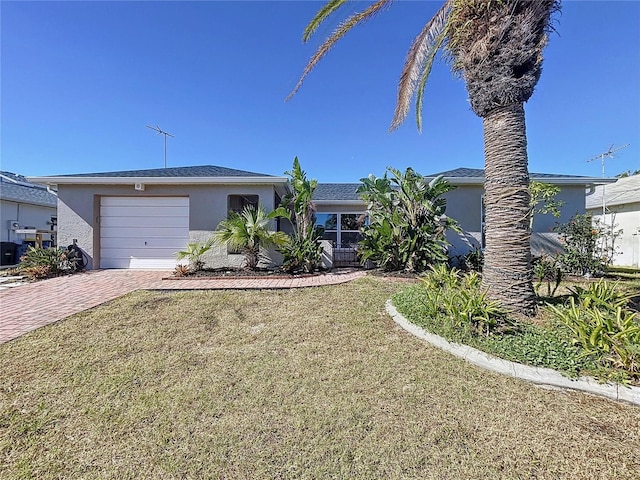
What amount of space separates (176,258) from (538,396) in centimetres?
1053

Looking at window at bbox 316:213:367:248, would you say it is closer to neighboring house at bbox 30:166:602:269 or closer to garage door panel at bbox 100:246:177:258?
neighboring house at bbox 30:166:602:269

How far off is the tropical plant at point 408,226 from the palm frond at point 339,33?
13.7ft

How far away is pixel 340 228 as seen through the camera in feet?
43.1

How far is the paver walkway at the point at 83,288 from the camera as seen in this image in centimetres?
510

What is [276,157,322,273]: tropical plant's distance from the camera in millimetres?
9078

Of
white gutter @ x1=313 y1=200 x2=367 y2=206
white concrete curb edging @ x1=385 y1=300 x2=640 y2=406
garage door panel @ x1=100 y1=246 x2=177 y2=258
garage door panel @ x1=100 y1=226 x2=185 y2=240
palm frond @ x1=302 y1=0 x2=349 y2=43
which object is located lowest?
white concrete curb edging @ x1=385 y1=300 x2=640 y2=406

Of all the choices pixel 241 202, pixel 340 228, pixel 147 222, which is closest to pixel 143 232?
pixel 147 222

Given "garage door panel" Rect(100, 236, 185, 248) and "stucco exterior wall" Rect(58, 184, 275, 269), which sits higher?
"stucco exterior wall" Rect(58, 184, 275, 269)

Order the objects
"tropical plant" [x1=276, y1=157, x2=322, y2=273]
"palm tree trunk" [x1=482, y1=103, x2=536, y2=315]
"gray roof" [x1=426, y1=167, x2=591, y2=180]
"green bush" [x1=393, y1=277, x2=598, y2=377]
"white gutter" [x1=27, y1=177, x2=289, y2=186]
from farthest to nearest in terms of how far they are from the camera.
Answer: "gray roof" [x1=426, y1=167, x2=591, y2=180] → "white gutter" [x1=27, y1=177, x2=289, y2=186] → "tropical plant" [x1=276, y1=157, x2=322, y2=273] → "palm tree trunk" [x1=482, y1=103, x2=536, y2=315] → "green bush" [x1=393, y1=277, x2=598, y2=377]

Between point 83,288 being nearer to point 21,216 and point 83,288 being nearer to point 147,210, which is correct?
point 147,210

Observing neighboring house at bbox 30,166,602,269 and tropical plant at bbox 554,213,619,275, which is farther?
neighboring house at bbox 30,166,602,269

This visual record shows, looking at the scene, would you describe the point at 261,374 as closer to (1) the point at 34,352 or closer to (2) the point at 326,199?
(1) the point at 34,352

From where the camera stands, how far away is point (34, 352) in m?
3.82

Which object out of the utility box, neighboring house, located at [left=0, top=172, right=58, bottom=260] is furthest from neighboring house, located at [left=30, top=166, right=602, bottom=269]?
the utility box
